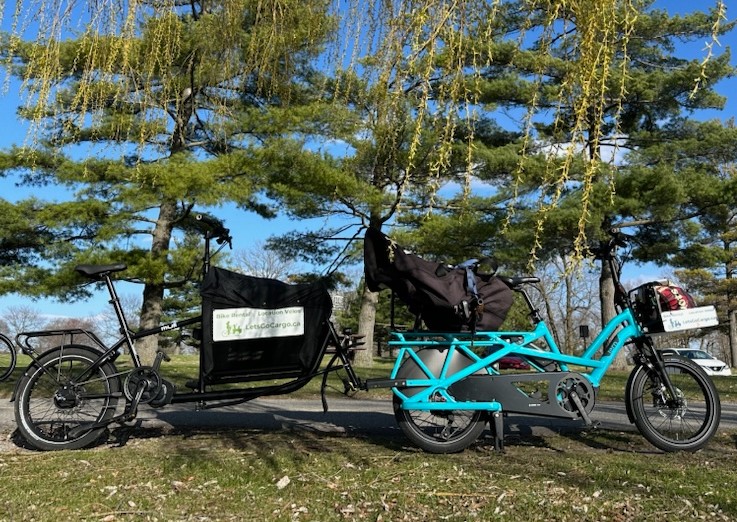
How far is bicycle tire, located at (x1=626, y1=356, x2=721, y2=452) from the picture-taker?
4133 millimetres

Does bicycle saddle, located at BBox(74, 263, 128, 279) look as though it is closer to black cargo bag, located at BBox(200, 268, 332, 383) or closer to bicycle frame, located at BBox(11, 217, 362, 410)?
bicycle frame, located at BBox(11, 217, 362, 410)

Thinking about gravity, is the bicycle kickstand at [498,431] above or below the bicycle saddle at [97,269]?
below

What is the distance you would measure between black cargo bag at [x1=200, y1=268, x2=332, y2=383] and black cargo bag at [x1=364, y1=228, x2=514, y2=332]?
1.63 ft

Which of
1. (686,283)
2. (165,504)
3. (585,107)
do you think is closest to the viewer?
(585,107)

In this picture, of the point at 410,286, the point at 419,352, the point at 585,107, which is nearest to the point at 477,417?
the point at 419,352

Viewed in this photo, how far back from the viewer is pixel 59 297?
16.0m

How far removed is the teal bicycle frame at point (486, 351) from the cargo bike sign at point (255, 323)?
2.31ft

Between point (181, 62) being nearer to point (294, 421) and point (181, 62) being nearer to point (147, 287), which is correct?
point (294, 421)

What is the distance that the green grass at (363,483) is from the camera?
2879mm

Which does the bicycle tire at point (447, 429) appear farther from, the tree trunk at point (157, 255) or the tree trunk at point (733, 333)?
the tree trunk at point (733, 333)

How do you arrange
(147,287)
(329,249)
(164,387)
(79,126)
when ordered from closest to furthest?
(79,126)
(164,387)
(147,287)
(329,249)

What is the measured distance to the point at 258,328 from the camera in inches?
163

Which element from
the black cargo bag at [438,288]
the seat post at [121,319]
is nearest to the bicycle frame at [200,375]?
the seat post at [121,319]

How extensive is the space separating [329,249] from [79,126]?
1758 cm
